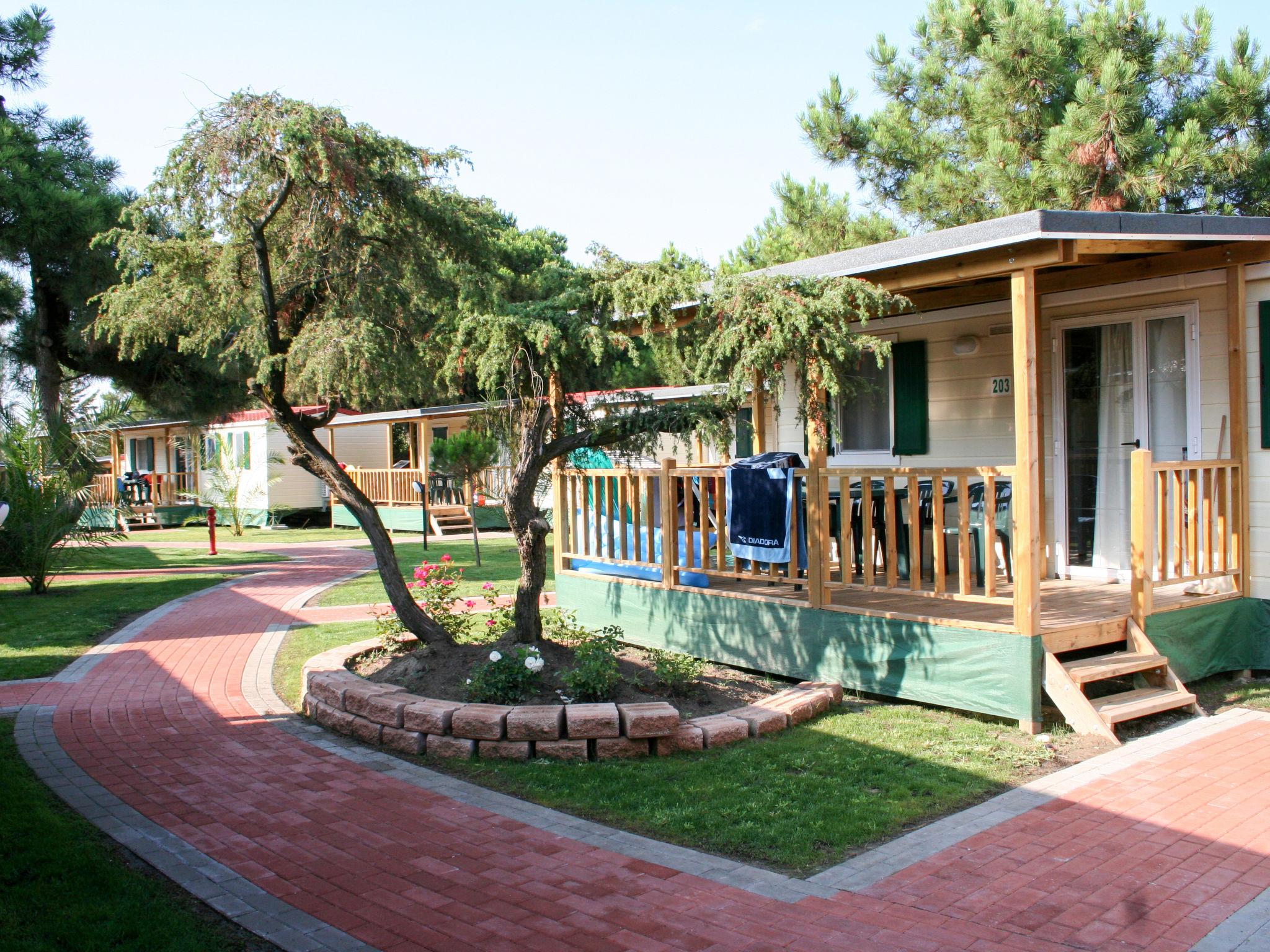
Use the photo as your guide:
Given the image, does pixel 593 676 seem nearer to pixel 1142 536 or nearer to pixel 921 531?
pixel 921 531

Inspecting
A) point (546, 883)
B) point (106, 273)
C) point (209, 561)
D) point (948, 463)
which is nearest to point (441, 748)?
point (546, 883)

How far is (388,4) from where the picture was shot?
8.77 m

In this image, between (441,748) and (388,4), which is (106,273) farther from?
(441,748)

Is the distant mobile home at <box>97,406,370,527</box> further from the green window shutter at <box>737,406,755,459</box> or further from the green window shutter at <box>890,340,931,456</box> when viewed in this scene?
the green window shutter at <box>890,340,931,456</box>

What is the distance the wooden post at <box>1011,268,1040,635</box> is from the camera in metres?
5.45

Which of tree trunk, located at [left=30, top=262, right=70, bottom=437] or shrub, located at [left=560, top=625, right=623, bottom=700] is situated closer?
shrub, located at [left=560, top=625, right=623, bottom=700]

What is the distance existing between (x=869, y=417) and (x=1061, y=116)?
334 inches

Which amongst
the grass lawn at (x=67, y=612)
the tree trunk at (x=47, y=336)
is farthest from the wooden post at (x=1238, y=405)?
the tree trunk at (x=47, y=336)

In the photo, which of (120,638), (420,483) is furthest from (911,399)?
(420,483)

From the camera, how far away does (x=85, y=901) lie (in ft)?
11.6

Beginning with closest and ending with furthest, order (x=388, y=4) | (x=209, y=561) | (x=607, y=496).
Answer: (x=607, y=496), (x=388, y=4), (x=209, y=561)

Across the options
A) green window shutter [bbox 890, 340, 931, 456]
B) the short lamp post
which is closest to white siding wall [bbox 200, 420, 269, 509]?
the short lamp post

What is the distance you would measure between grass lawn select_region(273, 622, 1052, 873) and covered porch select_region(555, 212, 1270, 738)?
0.50 metres

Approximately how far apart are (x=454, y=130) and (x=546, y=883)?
4975 mm
